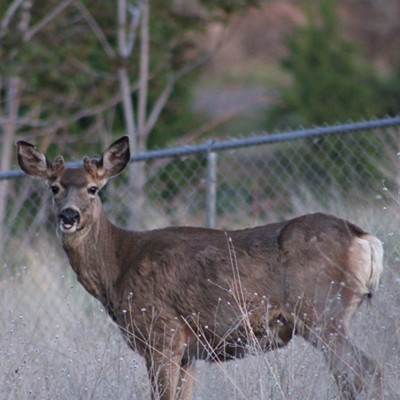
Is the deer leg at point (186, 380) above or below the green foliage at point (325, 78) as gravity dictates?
above

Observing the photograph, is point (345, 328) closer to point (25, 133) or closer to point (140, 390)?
point (140, 390)

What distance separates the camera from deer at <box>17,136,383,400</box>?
649 centimetres

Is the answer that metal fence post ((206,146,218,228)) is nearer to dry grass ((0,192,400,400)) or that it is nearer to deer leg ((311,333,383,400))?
dry grass ((0,192,400,400))

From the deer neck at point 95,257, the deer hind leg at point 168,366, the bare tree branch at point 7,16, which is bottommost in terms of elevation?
the bare tree branch at point 7,16

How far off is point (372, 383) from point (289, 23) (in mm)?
31613

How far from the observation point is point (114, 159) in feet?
24.5

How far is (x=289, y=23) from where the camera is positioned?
121 ft

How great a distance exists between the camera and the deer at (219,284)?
649 cm

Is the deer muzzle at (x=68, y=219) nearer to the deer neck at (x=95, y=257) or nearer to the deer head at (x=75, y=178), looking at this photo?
the deer head at (x=75, y=178)

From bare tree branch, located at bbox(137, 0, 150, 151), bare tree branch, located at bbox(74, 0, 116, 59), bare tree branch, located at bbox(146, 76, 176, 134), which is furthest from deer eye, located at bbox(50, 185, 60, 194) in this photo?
bare tree branch, located at bbox(146, 76, 176, 134)

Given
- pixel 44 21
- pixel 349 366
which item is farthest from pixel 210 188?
pixel 44 21

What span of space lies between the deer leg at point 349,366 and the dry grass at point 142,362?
74 mm

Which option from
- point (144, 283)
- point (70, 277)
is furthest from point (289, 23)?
point (144, 283)

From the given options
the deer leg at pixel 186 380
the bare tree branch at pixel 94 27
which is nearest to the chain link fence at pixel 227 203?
the deer leg at pixel 186 380
